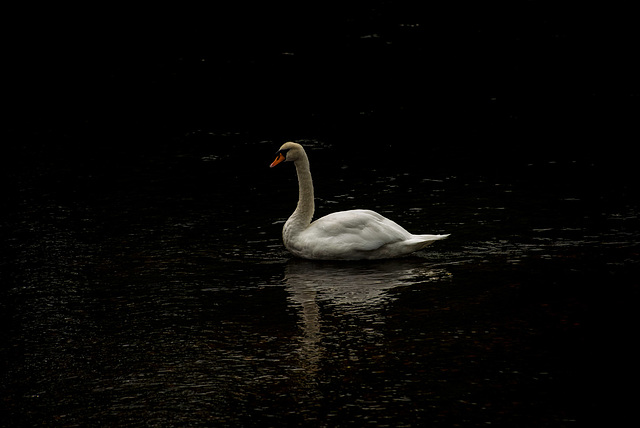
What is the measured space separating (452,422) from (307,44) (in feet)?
107

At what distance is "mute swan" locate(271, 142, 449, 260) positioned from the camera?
1435cm

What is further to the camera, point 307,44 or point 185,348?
point 307,44

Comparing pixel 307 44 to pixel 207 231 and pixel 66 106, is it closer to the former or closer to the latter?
pixel 66 106

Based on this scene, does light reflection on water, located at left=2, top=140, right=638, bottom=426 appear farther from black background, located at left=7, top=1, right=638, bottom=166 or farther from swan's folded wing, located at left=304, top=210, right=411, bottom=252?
black background, located at left=7, top=1, right=638, bottom=166

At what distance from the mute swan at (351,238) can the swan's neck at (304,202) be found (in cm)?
2

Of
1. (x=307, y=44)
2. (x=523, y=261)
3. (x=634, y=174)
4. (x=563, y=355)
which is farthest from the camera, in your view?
(x=307, y=44)

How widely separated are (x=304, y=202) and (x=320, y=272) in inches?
54.9

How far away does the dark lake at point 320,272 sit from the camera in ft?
32.4

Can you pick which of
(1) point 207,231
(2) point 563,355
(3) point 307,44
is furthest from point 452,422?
(3) point 307,44

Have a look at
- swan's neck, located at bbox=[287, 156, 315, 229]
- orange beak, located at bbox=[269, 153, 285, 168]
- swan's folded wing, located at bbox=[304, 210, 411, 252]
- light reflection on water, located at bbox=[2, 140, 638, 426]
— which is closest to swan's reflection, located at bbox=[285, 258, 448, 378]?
light reflection on water, located at bbox=[2, 140, 638, 426]

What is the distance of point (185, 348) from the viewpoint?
11219 mm

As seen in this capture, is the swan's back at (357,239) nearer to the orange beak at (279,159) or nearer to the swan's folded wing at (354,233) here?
the swan's folded wing at (354,233)

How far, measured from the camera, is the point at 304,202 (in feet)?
49.8

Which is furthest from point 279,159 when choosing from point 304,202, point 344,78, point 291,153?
point 344,78
